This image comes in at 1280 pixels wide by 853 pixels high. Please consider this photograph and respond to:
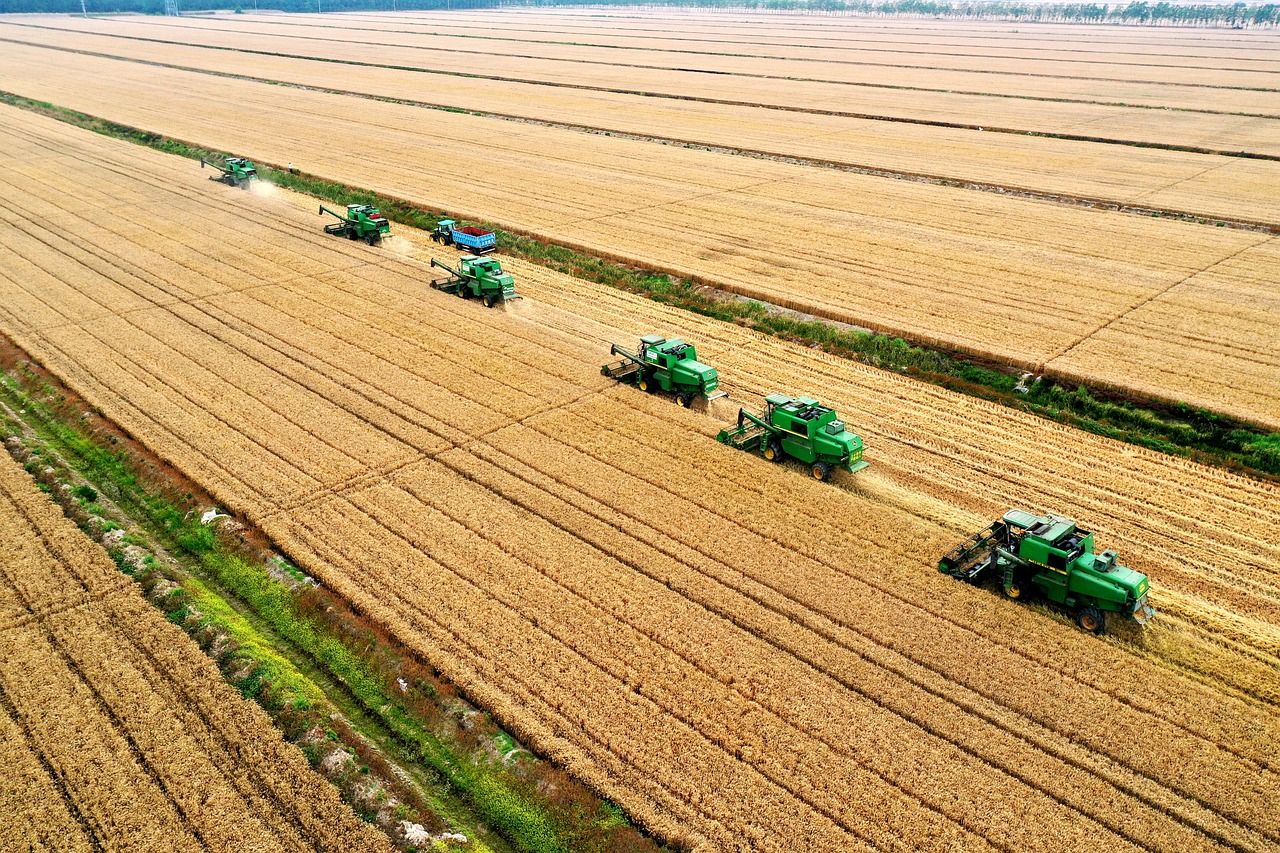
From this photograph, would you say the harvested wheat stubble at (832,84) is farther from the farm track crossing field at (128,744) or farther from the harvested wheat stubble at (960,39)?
the farm track crossing field at (128,744)

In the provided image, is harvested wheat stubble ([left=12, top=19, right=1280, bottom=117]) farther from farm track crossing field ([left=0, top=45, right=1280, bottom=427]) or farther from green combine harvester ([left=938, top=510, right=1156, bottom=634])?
green combine harvester ([left=938, top=510, right=1156, bottom=634])

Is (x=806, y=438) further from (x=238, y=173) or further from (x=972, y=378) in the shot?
(x=238, y=173)

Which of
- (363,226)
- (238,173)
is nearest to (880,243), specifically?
(363,226)

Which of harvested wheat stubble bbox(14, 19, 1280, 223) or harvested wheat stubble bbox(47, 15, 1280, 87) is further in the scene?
harvested wheat stubble bbox(47, 15, 1280, 87)

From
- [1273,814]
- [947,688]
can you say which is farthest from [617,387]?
[1273,814]

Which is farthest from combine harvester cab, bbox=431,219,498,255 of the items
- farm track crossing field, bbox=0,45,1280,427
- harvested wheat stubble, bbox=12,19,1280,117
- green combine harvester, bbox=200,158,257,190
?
harvested wheat stubble, bbox=12,19,1280,117

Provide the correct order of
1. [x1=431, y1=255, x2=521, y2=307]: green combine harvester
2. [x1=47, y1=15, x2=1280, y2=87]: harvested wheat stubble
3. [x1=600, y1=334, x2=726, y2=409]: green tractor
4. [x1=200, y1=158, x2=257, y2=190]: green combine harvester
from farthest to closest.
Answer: [x1=47, y1=15, x2=1280, y2=87]: harvested wheat stubble → [x1=200, y1=158, x2=257, y2=190]: green combine harvester → [x1=431, y1=255, x2=521, y2=307]: green combine harvester → [x1=600, y1=334, x2=726, y2=409]: green tractor

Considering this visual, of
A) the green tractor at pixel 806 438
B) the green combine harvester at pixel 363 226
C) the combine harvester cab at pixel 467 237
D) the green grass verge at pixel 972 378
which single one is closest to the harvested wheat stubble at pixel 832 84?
the green grass verge at pixel 972 378
